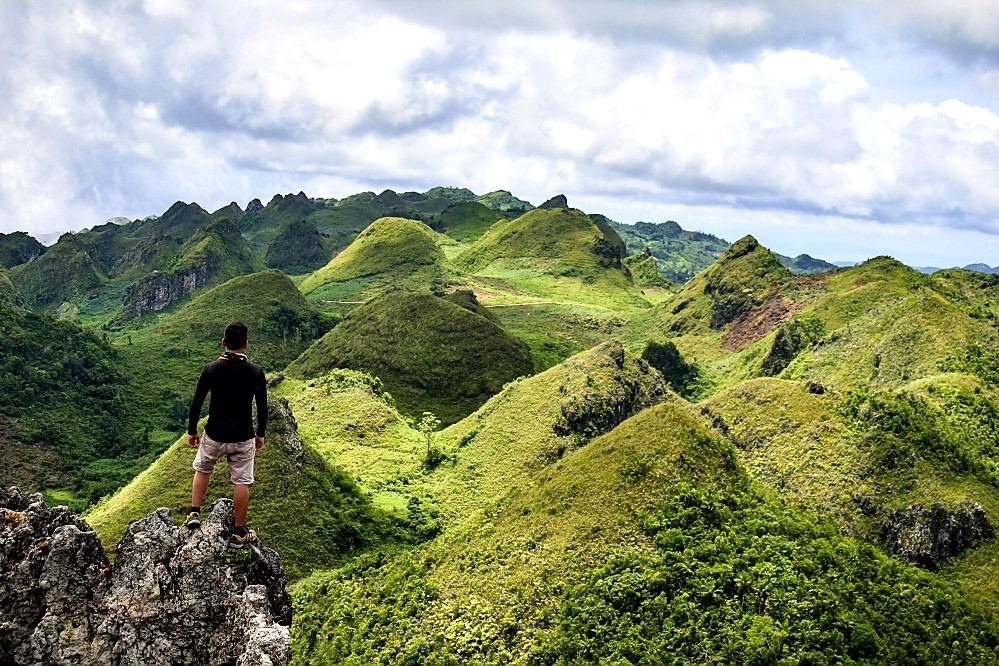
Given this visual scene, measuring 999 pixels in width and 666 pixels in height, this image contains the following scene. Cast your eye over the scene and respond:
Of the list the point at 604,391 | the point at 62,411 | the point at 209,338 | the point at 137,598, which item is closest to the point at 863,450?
the point at 604,391

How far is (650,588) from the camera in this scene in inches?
1006

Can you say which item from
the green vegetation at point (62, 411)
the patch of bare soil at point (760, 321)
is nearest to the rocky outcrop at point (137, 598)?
the green vegetation at point (62, 411)

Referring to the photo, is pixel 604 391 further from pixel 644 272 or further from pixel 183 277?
pixel 183 277

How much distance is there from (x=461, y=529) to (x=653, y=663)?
1479 cm

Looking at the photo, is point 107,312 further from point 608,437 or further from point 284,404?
point 608,437

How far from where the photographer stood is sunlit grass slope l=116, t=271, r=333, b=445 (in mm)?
100875

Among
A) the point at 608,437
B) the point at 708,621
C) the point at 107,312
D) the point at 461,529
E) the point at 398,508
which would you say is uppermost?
the point at 608,437

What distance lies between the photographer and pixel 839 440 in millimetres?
38250

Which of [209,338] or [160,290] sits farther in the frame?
[160,290]

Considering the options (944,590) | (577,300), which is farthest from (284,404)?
(577,300)

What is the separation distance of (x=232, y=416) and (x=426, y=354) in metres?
70.0

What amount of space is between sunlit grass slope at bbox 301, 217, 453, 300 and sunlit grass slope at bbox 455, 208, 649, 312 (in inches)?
502

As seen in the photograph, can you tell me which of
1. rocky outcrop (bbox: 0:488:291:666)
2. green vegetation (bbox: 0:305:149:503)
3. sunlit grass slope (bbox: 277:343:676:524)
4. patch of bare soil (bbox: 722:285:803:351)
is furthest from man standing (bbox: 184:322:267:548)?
patch of bare soil (bbox: 722:285:803:351)

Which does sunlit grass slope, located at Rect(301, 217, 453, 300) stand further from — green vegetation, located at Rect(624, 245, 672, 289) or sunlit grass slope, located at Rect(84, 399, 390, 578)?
sunlit grass slope, located at Rect(84, 399, 390, 578)
